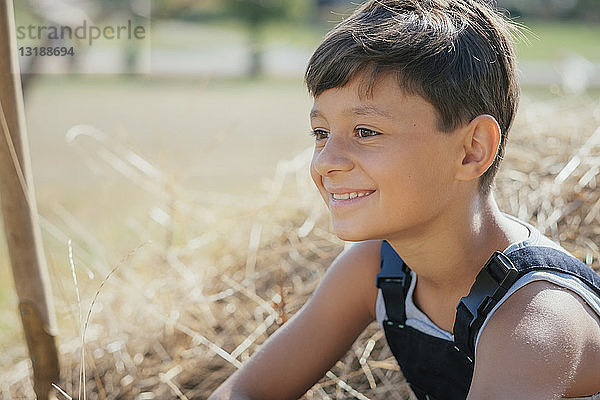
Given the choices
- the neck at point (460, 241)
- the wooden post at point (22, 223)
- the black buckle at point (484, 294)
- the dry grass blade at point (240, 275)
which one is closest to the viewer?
the black buckle at point (484, 294)

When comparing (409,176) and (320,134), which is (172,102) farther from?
(409,176)

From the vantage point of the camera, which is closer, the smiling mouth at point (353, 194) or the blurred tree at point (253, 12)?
the smiling mouth at point (353, 194)

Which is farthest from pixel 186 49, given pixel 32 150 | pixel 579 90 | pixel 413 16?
pixel 413 16

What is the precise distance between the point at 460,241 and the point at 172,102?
1367 cm

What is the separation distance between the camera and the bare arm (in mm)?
1796

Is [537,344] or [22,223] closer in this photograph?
[537,344]

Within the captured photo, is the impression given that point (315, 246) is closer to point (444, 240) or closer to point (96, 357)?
point (96, 357)

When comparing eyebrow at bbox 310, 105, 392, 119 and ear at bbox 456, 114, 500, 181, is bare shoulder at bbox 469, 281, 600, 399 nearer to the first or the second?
ear at bbox 456, 114, 500, 181

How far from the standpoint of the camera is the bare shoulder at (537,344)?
1326mm

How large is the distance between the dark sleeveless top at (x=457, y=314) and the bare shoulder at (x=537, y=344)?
40 mm

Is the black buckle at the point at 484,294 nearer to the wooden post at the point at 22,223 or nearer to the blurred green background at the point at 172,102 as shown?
the blurred green background at the point at 172,102

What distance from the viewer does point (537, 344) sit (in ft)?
4.38

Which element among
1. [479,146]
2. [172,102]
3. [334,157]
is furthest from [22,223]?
[172,102]

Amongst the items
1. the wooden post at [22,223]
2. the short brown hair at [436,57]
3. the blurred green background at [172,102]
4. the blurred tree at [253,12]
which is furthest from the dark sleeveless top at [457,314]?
the blurred tree at [253,12]
